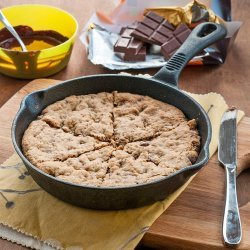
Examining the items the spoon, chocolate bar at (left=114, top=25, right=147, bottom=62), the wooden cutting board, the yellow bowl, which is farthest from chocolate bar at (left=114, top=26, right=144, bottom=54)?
the wooden cutting board

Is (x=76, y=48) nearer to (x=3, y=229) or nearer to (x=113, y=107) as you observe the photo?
(x=113, y=107)

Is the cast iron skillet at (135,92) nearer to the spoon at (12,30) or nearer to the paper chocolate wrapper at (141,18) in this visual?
the paper chocolate wrapper at (141,18)

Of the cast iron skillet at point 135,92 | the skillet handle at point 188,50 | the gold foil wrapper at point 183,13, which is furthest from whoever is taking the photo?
the gold foil wrapper at point 183,13

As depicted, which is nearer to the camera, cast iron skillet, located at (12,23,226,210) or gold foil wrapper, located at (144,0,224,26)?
cast iron skillet, located at (12,23,226,210)

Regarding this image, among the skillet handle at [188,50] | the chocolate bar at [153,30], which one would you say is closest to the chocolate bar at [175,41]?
the chocolate bar at [153,30]

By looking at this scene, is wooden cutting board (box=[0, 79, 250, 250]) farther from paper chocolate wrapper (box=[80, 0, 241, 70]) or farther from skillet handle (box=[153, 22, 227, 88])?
paper chocolate wrapper (box=[80, 0, 241, 70])

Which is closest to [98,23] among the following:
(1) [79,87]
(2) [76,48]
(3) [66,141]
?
(2) [76,48]

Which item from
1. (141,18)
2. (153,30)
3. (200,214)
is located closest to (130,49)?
(153,30)
